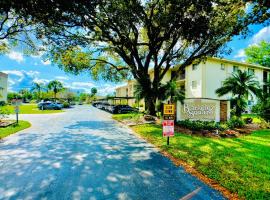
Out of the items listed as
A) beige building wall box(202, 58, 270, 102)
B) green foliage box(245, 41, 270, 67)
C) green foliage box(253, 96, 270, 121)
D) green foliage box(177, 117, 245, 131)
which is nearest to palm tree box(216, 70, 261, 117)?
green foliage box(253, 96, 270, 121)

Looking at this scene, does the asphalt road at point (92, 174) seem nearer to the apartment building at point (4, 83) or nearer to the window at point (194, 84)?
the window at point (194, 84)

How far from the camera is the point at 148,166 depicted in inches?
246

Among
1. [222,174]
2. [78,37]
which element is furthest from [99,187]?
[78,37]

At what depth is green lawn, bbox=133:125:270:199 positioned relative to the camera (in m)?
4.78

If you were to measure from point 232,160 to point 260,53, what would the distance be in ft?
156

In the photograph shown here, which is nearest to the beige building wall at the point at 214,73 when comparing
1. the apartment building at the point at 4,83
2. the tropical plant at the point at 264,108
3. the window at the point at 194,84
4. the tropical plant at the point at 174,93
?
the window at the point at 194,84

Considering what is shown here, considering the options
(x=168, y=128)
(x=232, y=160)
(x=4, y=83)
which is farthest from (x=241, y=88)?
(x=4, y=83)

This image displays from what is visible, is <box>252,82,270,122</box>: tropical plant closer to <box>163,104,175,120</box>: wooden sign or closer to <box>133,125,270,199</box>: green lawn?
<box>133,125,270,199</box>: green lawn

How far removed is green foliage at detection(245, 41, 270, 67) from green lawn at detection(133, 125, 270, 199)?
138 ft

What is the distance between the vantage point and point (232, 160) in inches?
266

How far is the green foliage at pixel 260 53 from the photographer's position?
4547 cm

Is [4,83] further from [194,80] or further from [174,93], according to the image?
[174,93]

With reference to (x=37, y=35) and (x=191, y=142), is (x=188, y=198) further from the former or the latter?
(x=37, y=35)

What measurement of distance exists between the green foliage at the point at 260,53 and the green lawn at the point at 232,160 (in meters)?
42.1
